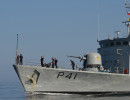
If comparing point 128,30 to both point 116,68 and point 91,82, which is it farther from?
point 91,82

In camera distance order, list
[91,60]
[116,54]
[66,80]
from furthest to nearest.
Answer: [116,54], [91,60], [66,80]

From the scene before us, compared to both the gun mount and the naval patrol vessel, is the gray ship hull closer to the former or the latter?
the naval patrol vessel

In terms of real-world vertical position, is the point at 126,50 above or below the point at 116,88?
above

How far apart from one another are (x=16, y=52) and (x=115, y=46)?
9.61 metres

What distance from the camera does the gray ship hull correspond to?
89.6ft

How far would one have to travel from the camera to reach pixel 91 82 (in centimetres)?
2764

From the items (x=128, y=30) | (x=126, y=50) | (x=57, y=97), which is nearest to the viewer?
(x=57, y=97)

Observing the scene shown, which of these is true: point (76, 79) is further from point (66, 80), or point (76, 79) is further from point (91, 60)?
point (91, 60)

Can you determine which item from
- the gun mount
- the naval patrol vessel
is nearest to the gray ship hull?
the naval patrol vessel

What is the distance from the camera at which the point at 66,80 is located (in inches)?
1079

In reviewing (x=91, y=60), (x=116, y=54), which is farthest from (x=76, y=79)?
(x=116, y=54)

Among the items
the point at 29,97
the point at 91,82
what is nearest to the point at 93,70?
the point at 91,82

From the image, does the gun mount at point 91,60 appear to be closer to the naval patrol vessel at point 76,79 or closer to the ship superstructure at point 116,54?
the naval patrol vessel at point 76,79

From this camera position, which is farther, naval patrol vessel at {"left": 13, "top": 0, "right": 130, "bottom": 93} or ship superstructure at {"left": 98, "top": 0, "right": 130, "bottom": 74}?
ship superstructure at {"left": 98, "top": 0, "right": 130, "bottom": 74}
